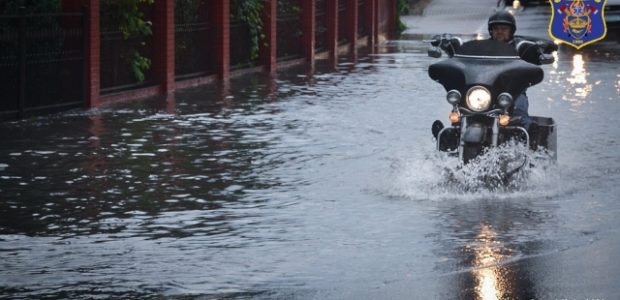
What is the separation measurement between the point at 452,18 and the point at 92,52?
123 ft

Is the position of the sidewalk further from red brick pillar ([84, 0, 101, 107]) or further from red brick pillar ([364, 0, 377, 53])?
red brick pillar ([84, 0, 101, 107])

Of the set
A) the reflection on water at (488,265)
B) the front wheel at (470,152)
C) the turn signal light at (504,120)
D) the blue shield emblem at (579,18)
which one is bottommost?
the reflection on water at (488,265)

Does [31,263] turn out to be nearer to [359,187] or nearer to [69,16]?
[359,187]

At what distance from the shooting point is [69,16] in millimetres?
19875

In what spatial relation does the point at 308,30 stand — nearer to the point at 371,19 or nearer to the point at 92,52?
the point at 371,19

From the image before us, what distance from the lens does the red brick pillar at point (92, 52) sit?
19.8 metres

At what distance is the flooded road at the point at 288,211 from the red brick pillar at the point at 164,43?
2.95 metres

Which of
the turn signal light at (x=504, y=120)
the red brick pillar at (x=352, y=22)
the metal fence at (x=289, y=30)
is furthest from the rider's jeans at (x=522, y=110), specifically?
the red brick pillar at (x=352, y=22)

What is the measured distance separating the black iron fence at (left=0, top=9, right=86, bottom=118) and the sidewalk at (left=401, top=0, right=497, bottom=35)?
2670cm

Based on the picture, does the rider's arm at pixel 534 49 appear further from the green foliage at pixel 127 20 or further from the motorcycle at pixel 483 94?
the green foliage at pixel 127 20

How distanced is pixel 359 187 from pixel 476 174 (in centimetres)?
Answer: 106

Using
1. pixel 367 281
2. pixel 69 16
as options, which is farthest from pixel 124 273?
pixel 69 16

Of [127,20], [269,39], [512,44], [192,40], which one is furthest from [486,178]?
[269,39]

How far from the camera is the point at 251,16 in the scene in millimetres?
26797
